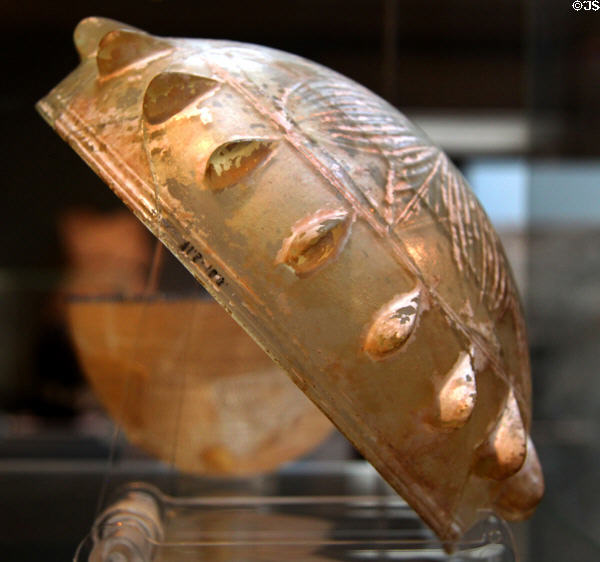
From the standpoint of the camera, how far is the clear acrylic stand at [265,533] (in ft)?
2.22

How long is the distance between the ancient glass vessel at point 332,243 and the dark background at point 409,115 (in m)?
0.48

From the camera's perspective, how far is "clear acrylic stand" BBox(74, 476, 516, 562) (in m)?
0.68

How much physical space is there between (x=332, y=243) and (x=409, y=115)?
968 millimetres

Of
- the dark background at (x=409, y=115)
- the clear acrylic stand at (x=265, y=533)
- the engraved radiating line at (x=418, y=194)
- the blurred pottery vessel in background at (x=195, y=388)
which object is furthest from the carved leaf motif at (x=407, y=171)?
the dark background at (x=409, y=115)

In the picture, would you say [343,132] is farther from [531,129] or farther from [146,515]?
[531,129]

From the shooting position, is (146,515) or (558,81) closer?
(146,515)

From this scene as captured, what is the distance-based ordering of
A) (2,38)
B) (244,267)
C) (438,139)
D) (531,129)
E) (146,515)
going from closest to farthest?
(244,267) < (146,515) < (2,38) < (438,139) < (531,129)

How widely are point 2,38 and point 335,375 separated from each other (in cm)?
110

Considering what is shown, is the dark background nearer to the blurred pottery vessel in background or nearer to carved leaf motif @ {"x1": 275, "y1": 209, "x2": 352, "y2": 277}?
the blurred pottery vessel in background

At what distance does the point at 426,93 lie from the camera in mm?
1490

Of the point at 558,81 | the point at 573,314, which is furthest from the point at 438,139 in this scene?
the point at 573,314

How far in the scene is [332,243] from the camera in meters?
0.58

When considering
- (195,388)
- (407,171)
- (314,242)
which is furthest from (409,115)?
(314,242)

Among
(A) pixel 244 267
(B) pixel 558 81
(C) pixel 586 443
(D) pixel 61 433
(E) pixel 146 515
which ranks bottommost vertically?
(C) pixel 586 443
